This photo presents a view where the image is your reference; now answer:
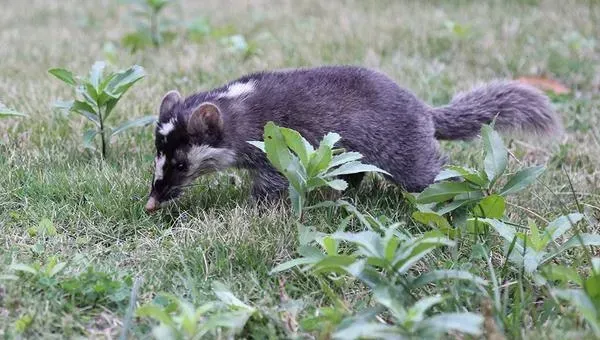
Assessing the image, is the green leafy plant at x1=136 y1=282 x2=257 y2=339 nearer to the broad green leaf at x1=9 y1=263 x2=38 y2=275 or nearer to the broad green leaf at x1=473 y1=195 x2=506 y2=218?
the broad green leaf at x1=9 y1=263 x2=38 y2=275

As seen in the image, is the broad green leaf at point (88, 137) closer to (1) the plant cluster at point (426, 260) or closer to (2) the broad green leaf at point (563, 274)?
(1) the plant cluster at point (426, 260)

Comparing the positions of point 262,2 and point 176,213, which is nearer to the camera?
point 176,213

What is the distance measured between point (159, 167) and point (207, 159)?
0.27 m

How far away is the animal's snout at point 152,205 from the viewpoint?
3789mm

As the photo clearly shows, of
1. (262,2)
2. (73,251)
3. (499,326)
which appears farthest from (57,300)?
(262,2)

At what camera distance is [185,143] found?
13.4 feet

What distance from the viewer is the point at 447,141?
4996 mm

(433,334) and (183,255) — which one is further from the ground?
(433,334)

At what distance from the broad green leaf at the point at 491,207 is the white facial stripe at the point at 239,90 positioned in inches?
58.6

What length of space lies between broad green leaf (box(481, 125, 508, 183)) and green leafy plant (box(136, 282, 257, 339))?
1.27 meters

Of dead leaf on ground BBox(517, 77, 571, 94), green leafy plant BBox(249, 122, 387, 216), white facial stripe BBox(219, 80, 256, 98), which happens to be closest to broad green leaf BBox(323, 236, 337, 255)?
green leafy plant BBox(249, 122, 387, 216)

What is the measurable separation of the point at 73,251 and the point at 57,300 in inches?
20.7

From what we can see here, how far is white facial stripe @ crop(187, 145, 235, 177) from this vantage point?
161 inches

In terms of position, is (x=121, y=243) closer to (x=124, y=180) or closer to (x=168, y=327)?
(x=124, y=180)
